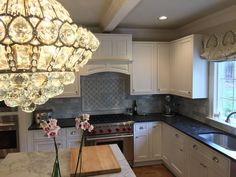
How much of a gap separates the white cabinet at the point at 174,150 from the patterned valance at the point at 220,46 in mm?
1204

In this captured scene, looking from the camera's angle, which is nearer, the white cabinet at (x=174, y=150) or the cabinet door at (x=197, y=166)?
the cabinet door at (x=197, y=166)

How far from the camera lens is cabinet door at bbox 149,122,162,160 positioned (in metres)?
3.78

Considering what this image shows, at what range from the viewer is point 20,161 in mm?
2002

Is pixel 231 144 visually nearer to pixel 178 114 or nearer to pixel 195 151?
pixel 195 151

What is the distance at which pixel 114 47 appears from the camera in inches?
144

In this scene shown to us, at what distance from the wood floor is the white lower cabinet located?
45.8 inches

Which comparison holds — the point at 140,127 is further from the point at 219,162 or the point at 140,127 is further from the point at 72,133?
the point at 219,162

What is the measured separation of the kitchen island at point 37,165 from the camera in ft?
5.75

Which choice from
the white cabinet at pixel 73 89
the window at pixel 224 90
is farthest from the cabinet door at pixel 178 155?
the white cabinet at pixel 73 89

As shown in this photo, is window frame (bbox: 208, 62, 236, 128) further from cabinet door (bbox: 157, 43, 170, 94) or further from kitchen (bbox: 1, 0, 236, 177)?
cabinet door (bbox: 157, 43, 170, 94)

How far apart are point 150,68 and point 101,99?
1089mm

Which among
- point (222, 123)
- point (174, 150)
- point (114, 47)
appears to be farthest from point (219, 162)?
Result: point (114, 47)

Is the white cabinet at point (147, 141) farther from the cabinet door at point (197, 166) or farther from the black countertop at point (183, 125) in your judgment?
the cabinet door at point (197, 166)

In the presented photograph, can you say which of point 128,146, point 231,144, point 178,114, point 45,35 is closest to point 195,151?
point 231,144
